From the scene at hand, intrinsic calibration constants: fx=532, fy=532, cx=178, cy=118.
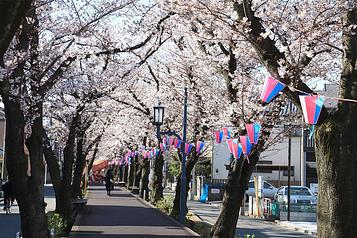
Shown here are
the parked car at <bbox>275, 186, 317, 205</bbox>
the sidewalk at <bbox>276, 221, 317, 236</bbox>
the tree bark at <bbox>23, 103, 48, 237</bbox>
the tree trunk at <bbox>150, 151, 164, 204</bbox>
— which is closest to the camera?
the tree bark at <bbox>23, 103, 48, 237</bbox>

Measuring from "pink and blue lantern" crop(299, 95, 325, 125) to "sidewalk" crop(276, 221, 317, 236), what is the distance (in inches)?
573

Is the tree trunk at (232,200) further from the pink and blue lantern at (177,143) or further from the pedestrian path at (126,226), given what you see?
the pink and blue lantern at (177,143)

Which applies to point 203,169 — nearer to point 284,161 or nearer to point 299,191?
point 284,161

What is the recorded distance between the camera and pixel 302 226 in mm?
22234

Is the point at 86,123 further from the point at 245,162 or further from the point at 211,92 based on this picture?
the point at 245,162

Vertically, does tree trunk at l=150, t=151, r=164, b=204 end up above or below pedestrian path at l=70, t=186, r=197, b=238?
above

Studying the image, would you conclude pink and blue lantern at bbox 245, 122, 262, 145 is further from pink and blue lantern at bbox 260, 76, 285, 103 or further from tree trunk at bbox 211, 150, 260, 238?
pink and blue lantern at bbox 260, 76, 285, 103

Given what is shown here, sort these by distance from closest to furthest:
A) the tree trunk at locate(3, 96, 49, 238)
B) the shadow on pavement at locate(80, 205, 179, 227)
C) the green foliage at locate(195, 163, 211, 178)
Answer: the tree trunk at locate(3, 96, 49, 238)
the shadow on pavement at locate(80, 205, 179, 227)
the green foliage at locate(195, 163, 211, 178)

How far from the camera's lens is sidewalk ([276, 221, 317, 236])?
20.6 m

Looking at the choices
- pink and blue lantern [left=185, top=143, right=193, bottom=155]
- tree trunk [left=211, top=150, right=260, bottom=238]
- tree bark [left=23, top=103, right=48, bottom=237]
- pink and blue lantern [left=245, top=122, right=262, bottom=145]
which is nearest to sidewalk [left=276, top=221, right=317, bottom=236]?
pink and blue lantern [left=185, top=143, right=193, bottom=155]

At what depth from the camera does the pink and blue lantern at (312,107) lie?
250 inches

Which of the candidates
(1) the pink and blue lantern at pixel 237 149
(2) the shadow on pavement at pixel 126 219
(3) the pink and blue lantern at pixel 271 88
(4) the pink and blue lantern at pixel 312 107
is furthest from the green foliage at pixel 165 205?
(4) the pink and blue lantern at pixel 312 107

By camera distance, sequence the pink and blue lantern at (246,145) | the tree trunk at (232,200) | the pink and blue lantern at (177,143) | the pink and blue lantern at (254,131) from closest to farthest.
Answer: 1. the pink and blue lantern at (254,131)
2. the pink and blue lantern at (246,145)
3. the tree trunk at (232,200)
4. the pink and blue lantern at (177,143)

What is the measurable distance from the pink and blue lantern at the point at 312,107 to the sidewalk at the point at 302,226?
14549 millimetres
